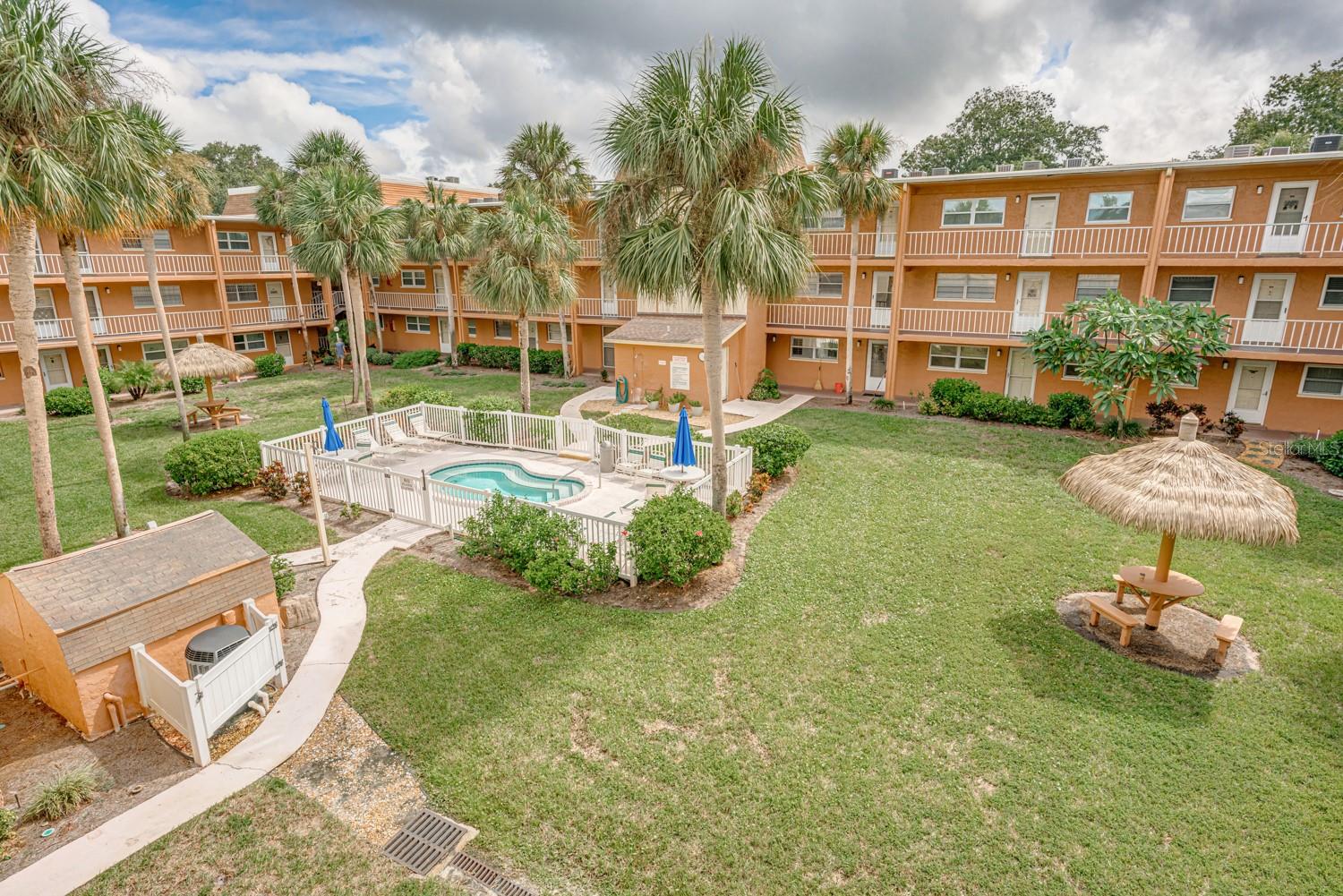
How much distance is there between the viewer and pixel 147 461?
18.6m

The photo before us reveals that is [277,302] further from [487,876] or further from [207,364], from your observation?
[487,876]

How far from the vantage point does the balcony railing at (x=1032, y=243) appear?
68.6ft

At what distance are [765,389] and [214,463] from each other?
59.8ft

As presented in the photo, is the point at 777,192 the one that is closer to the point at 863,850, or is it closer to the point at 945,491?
the point at 945,491

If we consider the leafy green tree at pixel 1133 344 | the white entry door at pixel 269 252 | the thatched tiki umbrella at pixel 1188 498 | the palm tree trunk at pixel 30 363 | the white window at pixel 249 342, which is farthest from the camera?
the white window at pixel 249 342

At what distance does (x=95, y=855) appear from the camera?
6.22 metres

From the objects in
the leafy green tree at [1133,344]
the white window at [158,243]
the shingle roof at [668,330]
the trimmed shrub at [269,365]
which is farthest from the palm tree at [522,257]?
the white window at [158,243]

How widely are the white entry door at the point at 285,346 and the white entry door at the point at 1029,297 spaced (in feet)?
116

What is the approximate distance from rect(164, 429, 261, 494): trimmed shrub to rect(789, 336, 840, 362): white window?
20.1 metres

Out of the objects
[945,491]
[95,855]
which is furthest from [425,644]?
[945,491]

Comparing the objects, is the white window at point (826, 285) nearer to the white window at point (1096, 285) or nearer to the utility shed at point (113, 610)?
the white window at point (1096, 285)

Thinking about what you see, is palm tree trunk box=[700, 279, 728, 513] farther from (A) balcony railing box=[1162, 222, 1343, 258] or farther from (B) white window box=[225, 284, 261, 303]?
(B) white window box=[225, 284, 261, 303]

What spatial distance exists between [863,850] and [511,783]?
144 inches

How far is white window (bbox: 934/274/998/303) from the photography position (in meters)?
24.3
